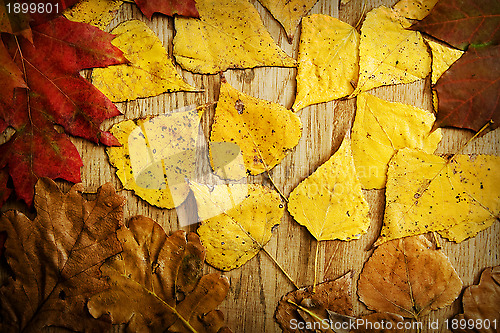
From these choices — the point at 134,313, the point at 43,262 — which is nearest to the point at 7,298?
the point at 43,262

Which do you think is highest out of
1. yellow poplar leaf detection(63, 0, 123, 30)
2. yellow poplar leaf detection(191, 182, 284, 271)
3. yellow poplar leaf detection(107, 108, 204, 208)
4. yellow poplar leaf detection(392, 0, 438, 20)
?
yellow poplar leaf detection(392, 0, 438, 20)

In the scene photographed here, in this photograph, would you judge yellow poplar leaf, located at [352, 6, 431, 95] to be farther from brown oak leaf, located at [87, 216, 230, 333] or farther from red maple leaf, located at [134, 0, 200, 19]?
brown oak leaf, located at [87, 216, 230, 333]

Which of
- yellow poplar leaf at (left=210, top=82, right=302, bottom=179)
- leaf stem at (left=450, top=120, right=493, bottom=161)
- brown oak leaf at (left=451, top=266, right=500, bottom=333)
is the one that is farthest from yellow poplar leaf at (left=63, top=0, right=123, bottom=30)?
brown oak leaf at (left=451, top=266, right=500, bottom=333)

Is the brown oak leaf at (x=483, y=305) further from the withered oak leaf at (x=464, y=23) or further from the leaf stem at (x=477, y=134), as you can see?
the withered oak leaf at (x=464, y=23)

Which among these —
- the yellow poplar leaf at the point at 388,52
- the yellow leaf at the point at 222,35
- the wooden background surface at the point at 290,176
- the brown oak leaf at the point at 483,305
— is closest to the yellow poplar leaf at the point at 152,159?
the wooden background surface at the point at 290,176

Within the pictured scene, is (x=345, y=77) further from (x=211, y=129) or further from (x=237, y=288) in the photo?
(x=237, y=288)

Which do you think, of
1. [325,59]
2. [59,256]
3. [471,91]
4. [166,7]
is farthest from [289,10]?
[59,256]

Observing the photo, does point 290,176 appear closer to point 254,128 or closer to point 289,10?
point 254,128
